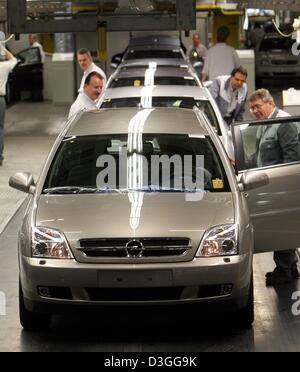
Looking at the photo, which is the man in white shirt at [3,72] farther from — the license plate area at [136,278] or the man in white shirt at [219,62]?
the license plate area at [136,278]

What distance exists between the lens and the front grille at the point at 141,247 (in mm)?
7875

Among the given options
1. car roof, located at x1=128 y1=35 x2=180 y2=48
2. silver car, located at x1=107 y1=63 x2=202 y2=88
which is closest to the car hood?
silver car, located at x1=107 y1=63 x2=202 y2=88

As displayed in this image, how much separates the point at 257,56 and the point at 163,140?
2396 centimetres

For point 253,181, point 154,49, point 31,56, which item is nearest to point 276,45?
point 31,56

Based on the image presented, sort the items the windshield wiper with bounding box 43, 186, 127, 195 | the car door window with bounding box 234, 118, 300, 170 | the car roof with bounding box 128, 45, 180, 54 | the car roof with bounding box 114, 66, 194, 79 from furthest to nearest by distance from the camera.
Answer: the car roof with bounding box 128, 45, 180, 54
the car roof with bounding box 114, 66, 194, 79
the car door window with bounding box 234, 118, 300, 170
the windshield wiper with bounding box 43, 186, 127, 195

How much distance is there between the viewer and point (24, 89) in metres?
29.8

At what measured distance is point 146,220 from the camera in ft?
26.5

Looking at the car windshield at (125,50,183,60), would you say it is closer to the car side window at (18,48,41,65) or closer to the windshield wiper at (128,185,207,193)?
the car side window at (18,48,41,65)

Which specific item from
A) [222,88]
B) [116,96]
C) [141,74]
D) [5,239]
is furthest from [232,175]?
[141,74]

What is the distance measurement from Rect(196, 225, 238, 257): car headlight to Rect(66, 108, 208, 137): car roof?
1.48 metres

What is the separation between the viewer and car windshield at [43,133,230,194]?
8812 mm

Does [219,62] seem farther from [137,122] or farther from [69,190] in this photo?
[69,190]

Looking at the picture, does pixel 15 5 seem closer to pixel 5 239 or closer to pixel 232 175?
pixel 5 239

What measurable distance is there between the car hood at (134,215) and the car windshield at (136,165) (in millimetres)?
200
